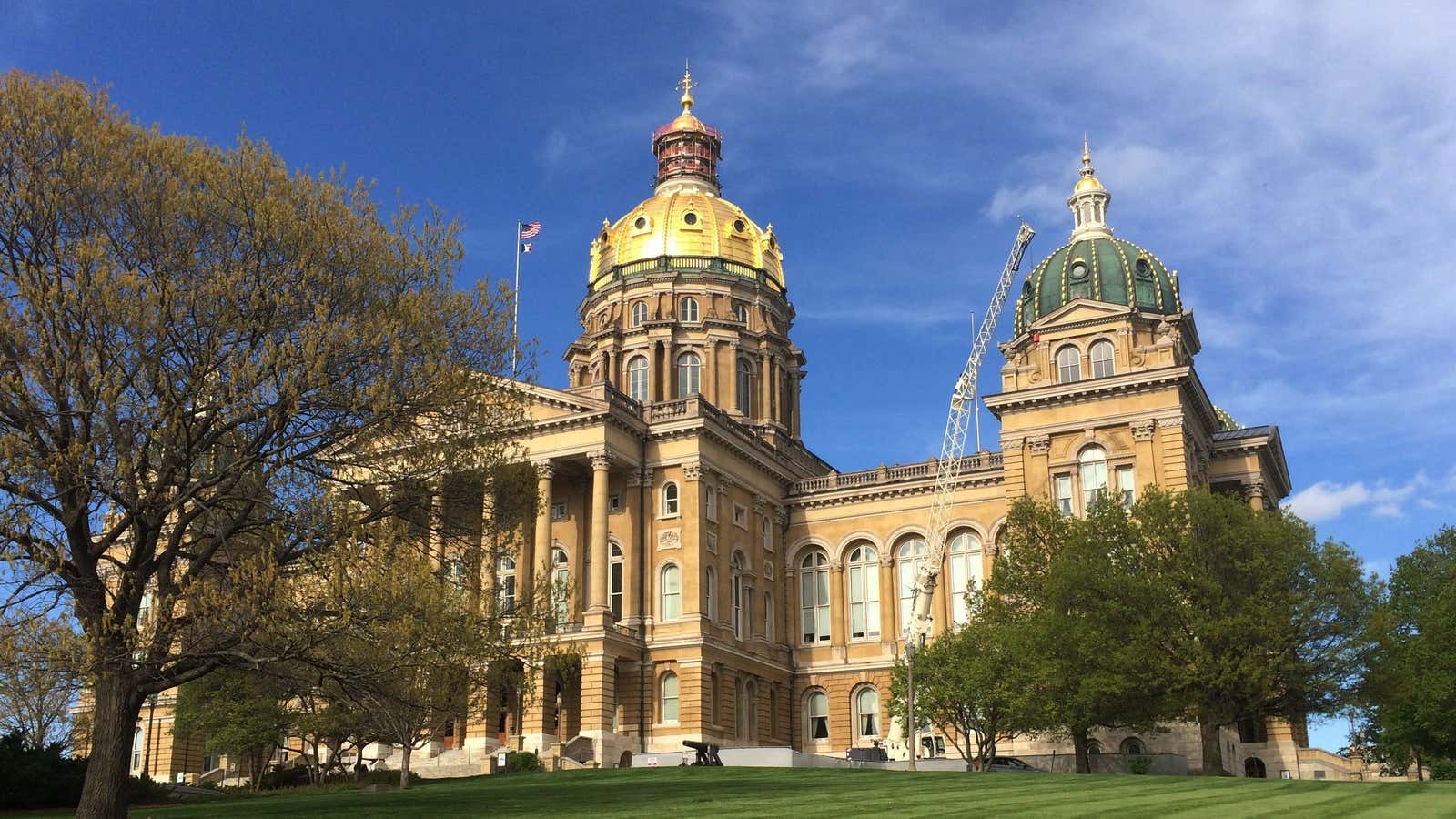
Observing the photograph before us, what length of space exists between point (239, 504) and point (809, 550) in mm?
45912

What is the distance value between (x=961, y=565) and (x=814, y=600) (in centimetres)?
760

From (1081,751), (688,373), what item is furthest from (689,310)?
(1081,751)

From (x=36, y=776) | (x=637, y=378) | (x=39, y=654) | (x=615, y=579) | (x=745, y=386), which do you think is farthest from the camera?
(x=745, y=386)

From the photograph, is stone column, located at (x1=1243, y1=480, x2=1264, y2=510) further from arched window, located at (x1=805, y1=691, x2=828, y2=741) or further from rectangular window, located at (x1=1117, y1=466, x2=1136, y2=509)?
arched window, located at (x1=805, y1=691, x2=828, y2=741)

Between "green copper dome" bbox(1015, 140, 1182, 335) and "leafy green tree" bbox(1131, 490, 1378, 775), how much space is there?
60.8 feet

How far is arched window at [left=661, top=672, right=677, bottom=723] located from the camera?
59225 mm

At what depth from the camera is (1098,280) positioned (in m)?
63.3

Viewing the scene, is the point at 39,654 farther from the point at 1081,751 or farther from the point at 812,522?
the point at 812,522

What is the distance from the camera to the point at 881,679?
222ft

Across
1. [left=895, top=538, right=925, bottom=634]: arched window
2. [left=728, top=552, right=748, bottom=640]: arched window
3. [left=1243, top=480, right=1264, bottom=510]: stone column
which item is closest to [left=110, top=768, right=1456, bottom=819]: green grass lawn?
[left=728, top=552, right=748, bottom=640]: arched window

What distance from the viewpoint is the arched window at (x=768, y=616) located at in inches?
2704

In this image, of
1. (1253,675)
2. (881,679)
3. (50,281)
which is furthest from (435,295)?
(881,679)

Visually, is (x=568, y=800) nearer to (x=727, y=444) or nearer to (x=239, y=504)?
(x=239, y=504)

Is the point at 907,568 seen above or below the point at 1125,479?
below
